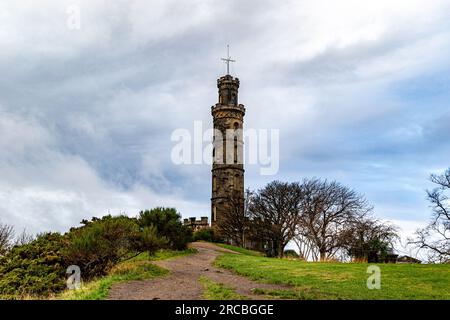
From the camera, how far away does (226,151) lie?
6262cm

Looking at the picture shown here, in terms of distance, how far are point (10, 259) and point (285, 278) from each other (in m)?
11.7

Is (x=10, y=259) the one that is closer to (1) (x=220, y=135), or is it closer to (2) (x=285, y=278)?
(2) (x=285, y=278)

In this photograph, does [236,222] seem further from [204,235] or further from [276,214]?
[276,214]

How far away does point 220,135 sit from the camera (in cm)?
6341

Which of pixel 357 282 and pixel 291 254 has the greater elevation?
pixel 291 254

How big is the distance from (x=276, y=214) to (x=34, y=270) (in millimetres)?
31898

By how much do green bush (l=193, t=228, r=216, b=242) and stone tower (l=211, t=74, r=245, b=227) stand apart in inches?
222

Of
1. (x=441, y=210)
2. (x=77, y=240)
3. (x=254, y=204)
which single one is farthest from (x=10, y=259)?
(x=254, y=204)

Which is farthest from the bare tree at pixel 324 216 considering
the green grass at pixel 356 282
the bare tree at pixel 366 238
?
the green grass at pixel 356 282

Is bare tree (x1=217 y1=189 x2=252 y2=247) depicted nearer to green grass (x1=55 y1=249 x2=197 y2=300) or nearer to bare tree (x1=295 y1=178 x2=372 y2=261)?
bare tree (x1=295 y1=178 x2=372 y2=261)

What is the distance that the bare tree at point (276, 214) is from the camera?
44688 millimetres

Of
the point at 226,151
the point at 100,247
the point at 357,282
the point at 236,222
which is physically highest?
the point at 226,151
